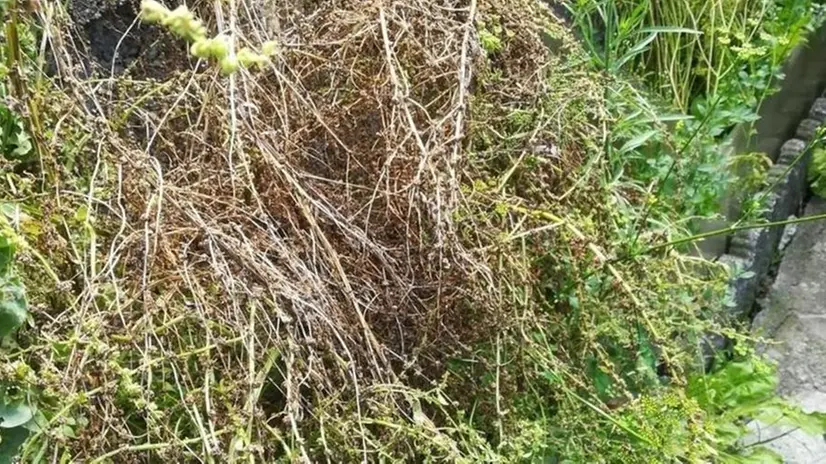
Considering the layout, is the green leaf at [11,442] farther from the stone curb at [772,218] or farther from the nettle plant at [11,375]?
the stone curb at [772,218]

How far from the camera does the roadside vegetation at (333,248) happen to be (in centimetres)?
110

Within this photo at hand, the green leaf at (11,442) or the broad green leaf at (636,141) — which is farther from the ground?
the green leaf at (11,442)

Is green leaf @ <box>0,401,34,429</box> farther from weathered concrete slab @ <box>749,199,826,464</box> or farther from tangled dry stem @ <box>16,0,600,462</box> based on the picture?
weathered concrete slab @ <box>749,199,826,464</box>

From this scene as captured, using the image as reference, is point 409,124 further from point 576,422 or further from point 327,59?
point 576,422

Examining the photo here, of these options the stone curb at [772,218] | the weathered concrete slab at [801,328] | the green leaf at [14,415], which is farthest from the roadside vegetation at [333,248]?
the stone curb at [772,218]

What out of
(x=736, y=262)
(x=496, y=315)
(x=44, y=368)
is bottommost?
(x=736, y=262)

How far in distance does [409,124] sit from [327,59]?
0.25 meters

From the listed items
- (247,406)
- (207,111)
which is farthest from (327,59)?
(247,406)

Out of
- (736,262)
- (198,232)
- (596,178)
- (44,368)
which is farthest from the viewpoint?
(736,262)

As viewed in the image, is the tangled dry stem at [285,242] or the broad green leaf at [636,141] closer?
the tangled dry stem at [285,242]

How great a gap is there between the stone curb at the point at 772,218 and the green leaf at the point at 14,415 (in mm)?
1750

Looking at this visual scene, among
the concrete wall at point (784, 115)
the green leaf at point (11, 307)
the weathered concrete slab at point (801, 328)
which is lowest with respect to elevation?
the weathered concrete slab at point (801, 328)

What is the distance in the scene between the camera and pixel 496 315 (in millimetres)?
1266

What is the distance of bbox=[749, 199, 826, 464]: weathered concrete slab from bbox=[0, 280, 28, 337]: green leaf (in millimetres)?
1684
